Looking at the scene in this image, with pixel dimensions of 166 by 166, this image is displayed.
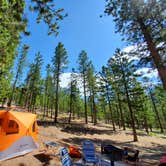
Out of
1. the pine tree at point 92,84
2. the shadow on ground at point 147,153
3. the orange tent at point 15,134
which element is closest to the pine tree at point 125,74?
the shadow on ground at point 147,153

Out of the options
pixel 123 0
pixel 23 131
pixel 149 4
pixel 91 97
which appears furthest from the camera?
pixel 91 97

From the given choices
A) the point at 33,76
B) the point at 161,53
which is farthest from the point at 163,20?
the point at 33,76

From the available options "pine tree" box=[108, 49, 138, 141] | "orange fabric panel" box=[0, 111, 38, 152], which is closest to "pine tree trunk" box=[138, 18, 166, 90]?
"orange fabric panel" box=[0, 111, 38, 152]

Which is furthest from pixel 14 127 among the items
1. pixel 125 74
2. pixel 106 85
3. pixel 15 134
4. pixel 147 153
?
pixel 106 85

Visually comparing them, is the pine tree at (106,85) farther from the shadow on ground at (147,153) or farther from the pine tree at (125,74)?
the shadow on ground at (147,153)

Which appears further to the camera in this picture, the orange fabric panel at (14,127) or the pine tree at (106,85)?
the pine tree at (106,85)

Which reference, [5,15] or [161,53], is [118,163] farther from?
[5,15]

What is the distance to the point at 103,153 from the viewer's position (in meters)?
11.0

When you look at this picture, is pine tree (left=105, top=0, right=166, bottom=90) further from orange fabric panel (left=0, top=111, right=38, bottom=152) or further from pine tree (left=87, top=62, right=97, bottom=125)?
pine tree (left=87, top=62, right=97, bottom=125)

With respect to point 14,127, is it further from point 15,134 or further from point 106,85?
point 106,85

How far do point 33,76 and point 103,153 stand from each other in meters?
27.0

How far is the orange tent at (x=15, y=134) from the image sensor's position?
7221 millimetres

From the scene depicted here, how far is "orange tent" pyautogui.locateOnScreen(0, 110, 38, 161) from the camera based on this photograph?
7.22 meters

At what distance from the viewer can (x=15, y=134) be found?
763 cm
